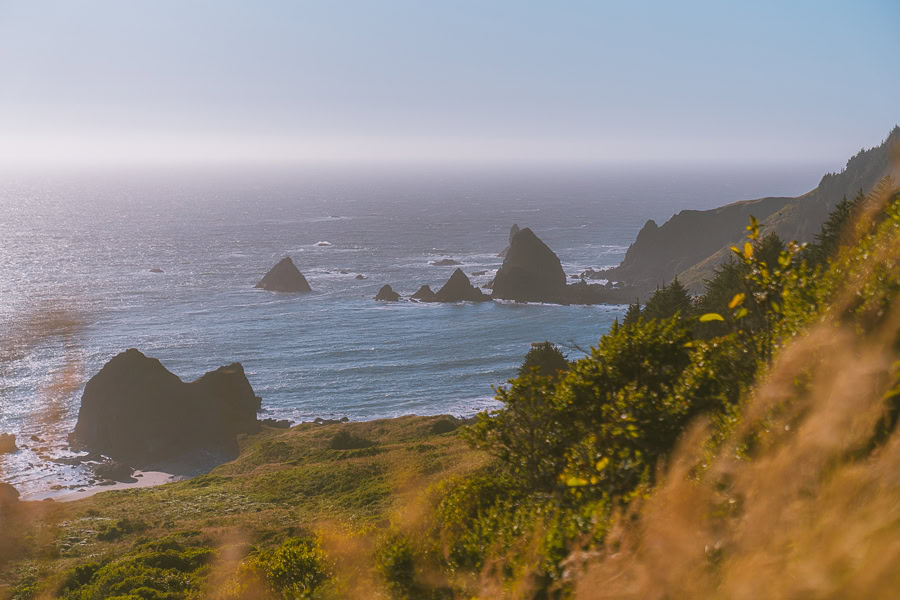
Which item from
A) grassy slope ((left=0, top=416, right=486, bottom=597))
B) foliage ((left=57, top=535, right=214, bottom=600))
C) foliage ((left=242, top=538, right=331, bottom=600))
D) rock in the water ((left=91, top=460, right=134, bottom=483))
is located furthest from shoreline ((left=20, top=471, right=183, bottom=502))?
foliage ((left=242, top=538, right=331, bottom=600))

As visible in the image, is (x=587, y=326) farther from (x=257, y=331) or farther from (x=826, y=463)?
(x=826, y=463)

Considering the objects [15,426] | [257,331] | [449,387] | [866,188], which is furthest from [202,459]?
[866,188]

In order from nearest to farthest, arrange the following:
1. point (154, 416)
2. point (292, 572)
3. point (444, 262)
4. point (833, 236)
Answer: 1. point (292, 572)
2. point (833, 236)
3. point (154, 416)
4. point (444, 262)

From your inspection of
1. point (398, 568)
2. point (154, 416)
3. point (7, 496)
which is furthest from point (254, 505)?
point (154, 416)

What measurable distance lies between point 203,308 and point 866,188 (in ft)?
393

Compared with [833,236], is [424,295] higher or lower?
lower

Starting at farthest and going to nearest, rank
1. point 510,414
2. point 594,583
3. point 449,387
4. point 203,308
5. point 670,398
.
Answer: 1. point 203,308
2. point 449,387
3. point 510,414
4. point 670,398
5. point 594,583

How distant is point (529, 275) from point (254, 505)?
9477 cm

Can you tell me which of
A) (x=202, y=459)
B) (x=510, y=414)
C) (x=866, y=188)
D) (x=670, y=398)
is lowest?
(x=202, y=459)

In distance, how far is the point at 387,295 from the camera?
12156 centimetres

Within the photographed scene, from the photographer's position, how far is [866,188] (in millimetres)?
101938

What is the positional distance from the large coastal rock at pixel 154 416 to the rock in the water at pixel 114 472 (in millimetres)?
2392

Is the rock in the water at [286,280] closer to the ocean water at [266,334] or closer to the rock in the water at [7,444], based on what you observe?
the ocean water at [266,334]

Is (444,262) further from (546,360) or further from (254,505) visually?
(254,505)
